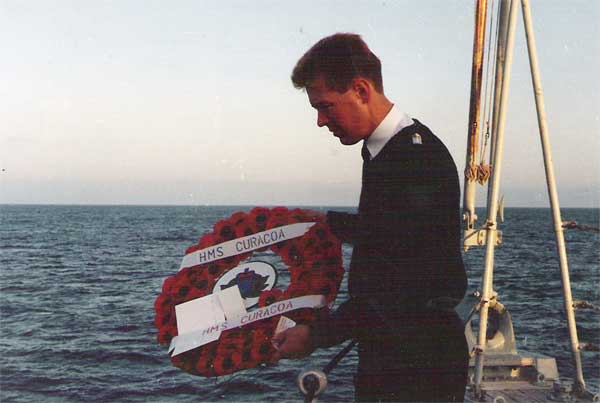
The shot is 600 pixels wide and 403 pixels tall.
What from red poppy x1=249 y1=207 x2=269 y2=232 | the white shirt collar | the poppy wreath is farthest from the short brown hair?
red poppy x1=249 y1=207 x2=269 y2=232

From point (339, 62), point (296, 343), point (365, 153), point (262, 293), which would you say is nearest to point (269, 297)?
point (262, 293)

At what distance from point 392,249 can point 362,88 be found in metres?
0.50

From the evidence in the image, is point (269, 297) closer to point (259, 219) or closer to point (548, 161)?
point (259, 219)

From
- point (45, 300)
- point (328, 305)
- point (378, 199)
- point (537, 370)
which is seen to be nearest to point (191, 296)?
point (328, 305)

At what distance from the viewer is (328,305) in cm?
239

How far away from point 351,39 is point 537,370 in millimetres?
5895

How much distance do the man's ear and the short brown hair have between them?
13 millimetres

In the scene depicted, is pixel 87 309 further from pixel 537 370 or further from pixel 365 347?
pixel 365 347

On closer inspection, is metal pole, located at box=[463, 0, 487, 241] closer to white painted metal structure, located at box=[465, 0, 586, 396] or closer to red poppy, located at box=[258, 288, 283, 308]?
white painted metal structure, located at box=[465, 0, 586, 396]

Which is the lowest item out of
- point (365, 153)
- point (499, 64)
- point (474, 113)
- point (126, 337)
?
point (126, 337)

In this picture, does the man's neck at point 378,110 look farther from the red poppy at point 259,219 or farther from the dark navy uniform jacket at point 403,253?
the red poppy at point 259,219

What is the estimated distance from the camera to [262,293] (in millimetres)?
2502

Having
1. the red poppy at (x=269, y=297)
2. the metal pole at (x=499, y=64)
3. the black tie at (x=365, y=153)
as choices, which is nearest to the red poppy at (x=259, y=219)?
the red poppy at (x=269, y=297)

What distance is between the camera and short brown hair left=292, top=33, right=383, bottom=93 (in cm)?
184
